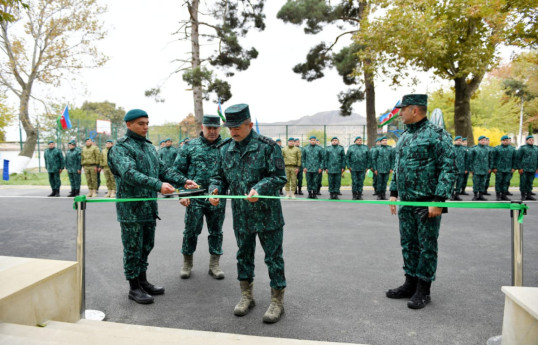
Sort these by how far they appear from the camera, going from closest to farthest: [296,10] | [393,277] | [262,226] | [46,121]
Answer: [262,226], [393,277], [296,10], [46,121]

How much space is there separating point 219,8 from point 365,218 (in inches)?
565

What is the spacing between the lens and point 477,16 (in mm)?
13883

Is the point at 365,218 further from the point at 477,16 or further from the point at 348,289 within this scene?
the point at 477,16

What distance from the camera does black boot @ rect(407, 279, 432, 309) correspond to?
3.51 metres

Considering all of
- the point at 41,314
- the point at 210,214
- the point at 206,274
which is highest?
the point at 210,214

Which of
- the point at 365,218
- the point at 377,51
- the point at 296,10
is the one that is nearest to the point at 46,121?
the point at 296,10

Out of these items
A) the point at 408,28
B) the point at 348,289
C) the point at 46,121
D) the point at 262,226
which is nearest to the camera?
the point at 262,226

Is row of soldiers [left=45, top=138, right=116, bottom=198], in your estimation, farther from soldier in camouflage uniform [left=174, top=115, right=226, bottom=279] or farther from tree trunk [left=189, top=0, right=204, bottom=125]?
soldier in camouflage uniform [left=174, top=115, right=226, bottom=279]

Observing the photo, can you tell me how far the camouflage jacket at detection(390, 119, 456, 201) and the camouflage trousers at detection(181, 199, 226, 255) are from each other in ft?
7.13

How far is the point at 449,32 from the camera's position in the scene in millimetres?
14773

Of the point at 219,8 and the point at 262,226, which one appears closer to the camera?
the point at 262,226

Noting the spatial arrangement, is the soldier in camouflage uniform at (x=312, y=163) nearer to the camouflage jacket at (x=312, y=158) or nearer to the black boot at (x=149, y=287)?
the camouflage jacket at (x=312, y=158)

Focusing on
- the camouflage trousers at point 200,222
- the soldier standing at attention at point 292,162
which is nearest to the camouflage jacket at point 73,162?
the soldier standing at attention at point 292,162

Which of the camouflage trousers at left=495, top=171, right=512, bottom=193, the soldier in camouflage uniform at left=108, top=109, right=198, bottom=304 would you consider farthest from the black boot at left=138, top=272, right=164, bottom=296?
the camouflage trousers at left=495, top=171, right=512, bottom=193
